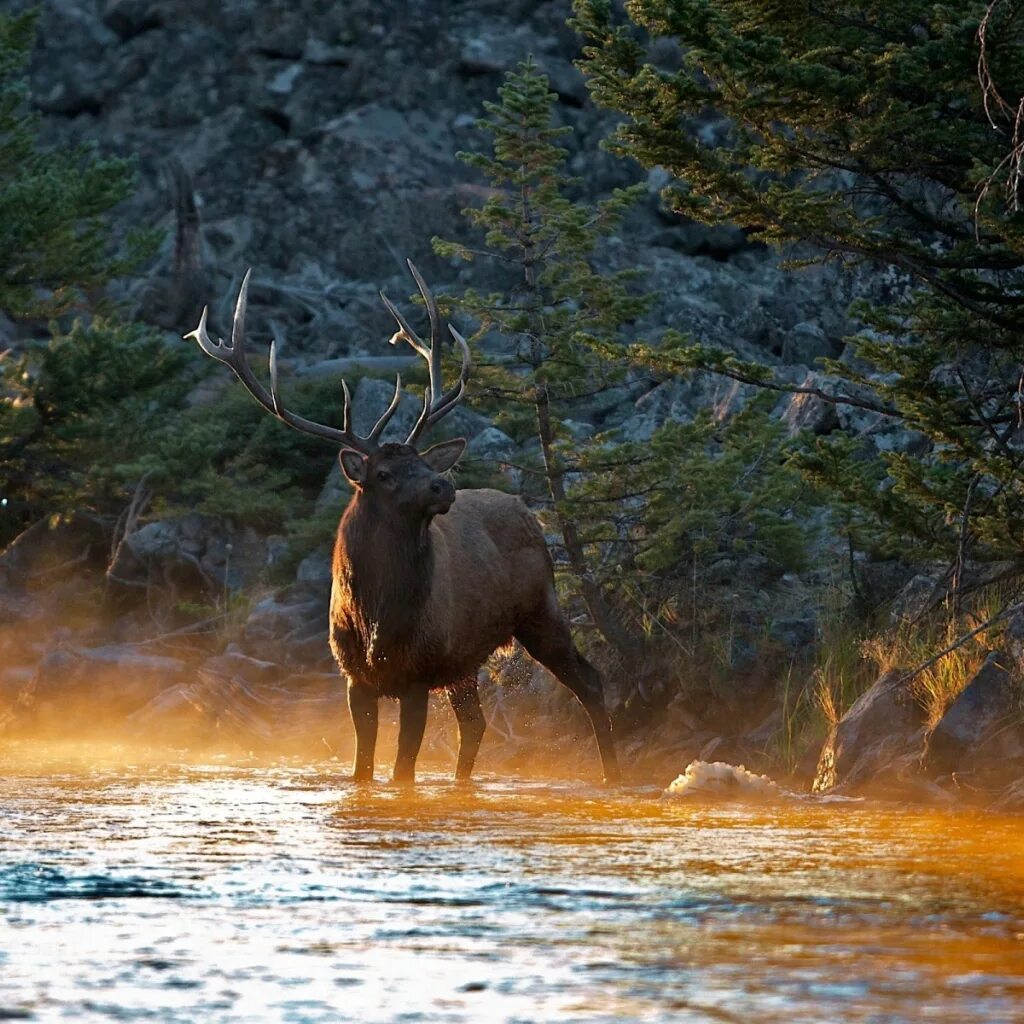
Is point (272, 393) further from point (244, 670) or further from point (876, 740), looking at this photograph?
point (244, 670)

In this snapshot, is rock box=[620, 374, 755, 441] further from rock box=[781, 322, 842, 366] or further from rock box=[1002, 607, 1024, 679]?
rock box=[1002, 607, 1024, 679]

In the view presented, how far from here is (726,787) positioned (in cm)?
901

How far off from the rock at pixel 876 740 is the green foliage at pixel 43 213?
11.9 metres

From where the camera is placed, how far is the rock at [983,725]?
8719 millimetres

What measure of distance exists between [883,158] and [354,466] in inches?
131

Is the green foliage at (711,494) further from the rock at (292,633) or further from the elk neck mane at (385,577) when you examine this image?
the rock at (292,633)

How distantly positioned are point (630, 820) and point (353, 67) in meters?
26.8

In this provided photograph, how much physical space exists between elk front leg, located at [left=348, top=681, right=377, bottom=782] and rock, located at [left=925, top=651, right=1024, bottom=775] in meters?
3.25

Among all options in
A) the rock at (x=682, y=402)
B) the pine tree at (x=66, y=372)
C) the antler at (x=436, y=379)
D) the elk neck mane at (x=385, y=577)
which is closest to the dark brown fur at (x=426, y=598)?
the elk neck mane at (x=385, y=577)

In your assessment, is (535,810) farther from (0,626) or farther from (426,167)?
(426,167)

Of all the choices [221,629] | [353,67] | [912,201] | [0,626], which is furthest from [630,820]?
[353,67]

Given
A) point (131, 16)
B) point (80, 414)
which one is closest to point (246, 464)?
point (80, 414)

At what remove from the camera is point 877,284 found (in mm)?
19266

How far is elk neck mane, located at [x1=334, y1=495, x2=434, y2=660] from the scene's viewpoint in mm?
9930
